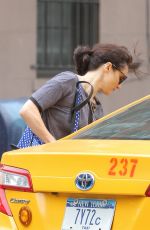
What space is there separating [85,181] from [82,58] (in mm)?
2114

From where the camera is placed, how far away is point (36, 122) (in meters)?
5.59

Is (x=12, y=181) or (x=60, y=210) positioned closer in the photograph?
(x=60, y=210)

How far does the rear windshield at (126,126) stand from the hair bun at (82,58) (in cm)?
84

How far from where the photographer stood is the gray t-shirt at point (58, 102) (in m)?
5.63

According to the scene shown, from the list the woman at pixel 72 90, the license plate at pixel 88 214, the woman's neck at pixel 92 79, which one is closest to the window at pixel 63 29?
the woman at pixel 72 90

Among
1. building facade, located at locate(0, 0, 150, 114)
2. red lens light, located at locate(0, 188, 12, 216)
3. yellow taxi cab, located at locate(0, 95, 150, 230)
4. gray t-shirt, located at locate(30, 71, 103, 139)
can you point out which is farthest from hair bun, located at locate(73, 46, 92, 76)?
building facade, located at locate(0, 0, 150, 114)

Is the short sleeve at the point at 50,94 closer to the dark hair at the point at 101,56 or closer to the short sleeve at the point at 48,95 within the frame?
the short sleeve at the point at 48,95

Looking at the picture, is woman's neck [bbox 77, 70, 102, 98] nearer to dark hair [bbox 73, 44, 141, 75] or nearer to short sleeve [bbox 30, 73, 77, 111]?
dark hair [bbox 73, 44, 141, 75]

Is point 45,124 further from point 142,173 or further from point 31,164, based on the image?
point 142,173

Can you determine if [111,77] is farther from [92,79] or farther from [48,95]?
[48,95]

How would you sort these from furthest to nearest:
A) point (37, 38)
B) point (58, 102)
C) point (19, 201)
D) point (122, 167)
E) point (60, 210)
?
point (37, 38) → point (58, 102) → point (19, 201) → point (60, 210) → point (122, 167)

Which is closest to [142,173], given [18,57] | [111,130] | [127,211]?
[127,211]

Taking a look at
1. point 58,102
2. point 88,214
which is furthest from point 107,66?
point 88,214

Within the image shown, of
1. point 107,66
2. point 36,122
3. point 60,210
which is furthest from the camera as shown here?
point 107,66
